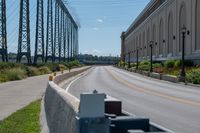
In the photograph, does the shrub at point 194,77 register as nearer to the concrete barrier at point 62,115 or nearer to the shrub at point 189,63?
the shrub at point 189,63

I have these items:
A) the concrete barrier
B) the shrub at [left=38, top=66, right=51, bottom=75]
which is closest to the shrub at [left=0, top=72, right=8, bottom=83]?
the shrub at [left=38, top=66, right=51, bottom=75]

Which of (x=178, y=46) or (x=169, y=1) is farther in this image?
(x=169, y=1)

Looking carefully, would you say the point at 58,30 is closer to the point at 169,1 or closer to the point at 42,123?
the point at 169,1

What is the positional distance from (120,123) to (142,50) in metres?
139

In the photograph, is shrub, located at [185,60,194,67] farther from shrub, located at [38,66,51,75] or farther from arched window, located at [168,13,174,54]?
shrub, located at [38,66,51,75]

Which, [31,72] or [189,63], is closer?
[31,72]

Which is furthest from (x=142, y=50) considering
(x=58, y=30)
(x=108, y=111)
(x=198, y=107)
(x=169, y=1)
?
(x=108, y=111)

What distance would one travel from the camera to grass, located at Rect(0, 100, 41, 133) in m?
13.1

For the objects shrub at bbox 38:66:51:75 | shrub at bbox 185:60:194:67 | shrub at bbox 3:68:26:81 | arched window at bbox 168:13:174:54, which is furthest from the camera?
arched window at bbox 168:13:174:54

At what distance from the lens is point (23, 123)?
48.4 feet

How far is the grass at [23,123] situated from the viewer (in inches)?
516

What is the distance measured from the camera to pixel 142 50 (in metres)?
145

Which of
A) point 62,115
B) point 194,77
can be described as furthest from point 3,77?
point 62,115

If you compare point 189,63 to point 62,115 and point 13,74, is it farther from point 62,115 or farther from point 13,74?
point 62,115
